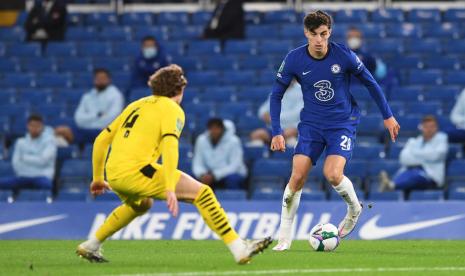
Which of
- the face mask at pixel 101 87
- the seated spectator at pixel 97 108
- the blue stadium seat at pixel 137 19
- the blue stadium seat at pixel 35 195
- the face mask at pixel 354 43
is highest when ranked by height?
the face mask at pixel 354 43

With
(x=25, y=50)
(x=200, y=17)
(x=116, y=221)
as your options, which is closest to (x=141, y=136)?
(x=116, y=221)

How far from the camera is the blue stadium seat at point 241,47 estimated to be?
66.9 feet

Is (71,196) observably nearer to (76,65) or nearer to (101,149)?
(76,65)

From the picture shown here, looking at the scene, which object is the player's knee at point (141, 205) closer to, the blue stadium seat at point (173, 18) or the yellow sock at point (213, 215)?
the yellow sock at point (213, 215)

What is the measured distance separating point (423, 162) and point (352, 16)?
225 inches

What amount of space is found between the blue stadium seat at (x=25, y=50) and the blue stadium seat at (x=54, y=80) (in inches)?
41.1

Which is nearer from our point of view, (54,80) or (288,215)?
(288,215)

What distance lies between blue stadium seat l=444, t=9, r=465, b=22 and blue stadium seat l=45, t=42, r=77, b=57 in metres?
6.46

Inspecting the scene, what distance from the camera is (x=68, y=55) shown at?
21.0 metres

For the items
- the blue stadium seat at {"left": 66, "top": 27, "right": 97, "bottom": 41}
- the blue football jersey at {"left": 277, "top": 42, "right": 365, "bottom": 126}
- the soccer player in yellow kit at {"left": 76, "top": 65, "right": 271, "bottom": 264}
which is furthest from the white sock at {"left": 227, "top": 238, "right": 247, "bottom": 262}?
the blue stadium seat at {"left": 66, "top": 27, "right": 97, "bottom": 41}

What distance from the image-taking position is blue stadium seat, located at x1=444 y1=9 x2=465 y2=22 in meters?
21.2

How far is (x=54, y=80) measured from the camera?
65.9 feet

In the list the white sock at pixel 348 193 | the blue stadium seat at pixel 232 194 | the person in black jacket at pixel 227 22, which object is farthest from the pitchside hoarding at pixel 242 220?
the person in black jacket at pixel 227 22

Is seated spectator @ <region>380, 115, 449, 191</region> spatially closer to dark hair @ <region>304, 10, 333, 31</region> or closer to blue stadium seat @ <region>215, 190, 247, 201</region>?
blue stadium seat @ <region>215, 190, 247, 201</region>
